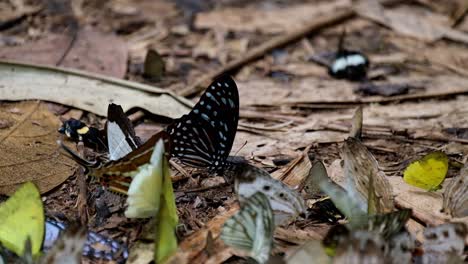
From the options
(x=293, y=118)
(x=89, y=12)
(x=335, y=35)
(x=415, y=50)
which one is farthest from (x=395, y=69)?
(x=89, y=12)

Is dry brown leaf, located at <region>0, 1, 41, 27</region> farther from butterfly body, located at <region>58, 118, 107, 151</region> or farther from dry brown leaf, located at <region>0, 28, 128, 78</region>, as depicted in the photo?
butterfly body, located at <region>58, 118, 107, 151</region>

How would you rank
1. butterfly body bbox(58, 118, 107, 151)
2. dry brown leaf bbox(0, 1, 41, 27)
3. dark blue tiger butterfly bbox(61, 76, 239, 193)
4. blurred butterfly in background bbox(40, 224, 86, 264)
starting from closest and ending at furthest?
blurred butterfly in background bbox(40, 224, 86, 264) < dark blue tiger butterfly bbox(61, 76, 239, 193) < butterfly body bbox(58, 118, 107, 151) < dry brown leaf bbox(0, 1, 41, 27)

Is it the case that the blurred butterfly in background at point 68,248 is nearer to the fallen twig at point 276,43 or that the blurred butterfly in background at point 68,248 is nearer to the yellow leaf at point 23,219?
the yellow leaf at point 23,219

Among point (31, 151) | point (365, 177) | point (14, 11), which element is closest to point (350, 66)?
point (365, 177)

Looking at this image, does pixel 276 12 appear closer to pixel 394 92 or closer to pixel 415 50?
pixel 415 50

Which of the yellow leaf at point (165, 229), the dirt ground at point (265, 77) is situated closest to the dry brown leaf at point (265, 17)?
the dirt ground at point (265, 77)

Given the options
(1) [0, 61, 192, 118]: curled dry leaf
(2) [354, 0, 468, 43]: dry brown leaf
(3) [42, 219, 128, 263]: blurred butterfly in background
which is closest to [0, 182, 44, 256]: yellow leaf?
(3) [42, 219, 128, 263]: blurred butterfly in background

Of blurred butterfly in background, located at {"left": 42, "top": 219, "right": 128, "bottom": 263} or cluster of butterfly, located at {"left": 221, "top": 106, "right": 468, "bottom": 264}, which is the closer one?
cluster of butterfly, located at {"left": 221, "top": 106, "right": 468, "bottom": 264}
